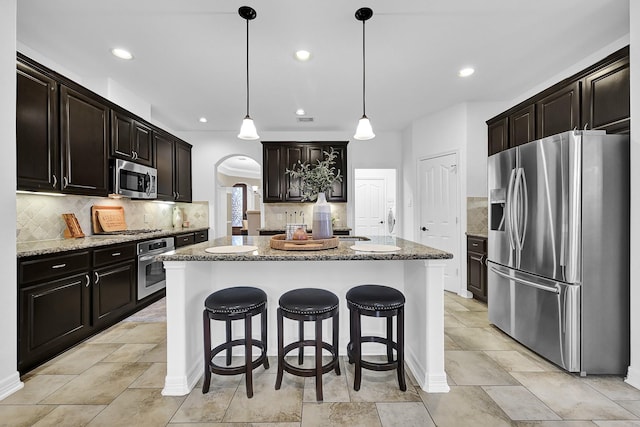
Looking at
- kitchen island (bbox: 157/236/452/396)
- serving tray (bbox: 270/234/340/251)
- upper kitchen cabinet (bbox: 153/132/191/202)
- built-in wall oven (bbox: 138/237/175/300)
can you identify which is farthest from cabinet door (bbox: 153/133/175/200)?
serving tray (bbox: 270/234/340/251)

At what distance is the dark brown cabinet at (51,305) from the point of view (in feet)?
6.85

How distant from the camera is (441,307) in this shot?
1958 mm

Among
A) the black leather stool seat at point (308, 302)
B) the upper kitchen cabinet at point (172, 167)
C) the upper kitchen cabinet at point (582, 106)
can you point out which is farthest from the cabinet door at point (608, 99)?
the upper kitchen cabinet at point (172, 167)

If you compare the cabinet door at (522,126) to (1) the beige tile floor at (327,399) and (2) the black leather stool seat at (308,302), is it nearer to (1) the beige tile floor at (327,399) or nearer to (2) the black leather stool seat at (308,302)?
(1) the beige tile floor at (327,399)

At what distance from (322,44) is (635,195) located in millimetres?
2606

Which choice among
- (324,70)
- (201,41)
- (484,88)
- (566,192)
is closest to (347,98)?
(324,70)

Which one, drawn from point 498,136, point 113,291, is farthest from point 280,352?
point 498,136

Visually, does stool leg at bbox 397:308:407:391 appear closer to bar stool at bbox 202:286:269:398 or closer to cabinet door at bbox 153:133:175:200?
bar stool at bbox 202:286:269:398

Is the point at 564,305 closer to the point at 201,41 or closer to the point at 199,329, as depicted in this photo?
the point at 199,329

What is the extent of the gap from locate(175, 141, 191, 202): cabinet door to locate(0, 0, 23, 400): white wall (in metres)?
2.92

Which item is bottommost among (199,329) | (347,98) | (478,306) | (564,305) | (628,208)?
(478,306)

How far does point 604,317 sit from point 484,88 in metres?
2.81

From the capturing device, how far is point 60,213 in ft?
9.93

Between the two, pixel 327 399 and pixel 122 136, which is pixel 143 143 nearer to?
pixel 122 136
